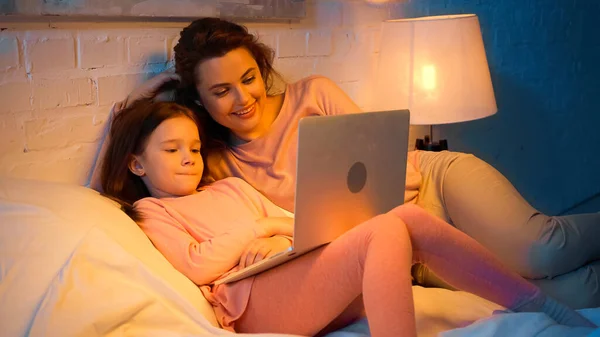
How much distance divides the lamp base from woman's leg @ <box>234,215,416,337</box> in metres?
0.95

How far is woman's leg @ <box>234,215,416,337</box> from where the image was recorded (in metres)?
1.09

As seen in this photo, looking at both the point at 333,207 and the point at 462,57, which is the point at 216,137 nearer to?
the point at 333,207

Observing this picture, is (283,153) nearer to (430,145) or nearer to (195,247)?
(195,247)

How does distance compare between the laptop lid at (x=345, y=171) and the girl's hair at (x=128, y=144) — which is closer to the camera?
the laptop lid at (x=345, y=171)

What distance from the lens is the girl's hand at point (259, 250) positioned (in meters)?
1.31

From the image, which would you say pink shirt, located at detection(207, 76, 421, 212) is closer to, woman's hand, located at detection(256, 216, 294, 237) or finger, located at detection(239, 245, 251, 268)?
woman's hand, located at detection(256, 216, 294, 237)

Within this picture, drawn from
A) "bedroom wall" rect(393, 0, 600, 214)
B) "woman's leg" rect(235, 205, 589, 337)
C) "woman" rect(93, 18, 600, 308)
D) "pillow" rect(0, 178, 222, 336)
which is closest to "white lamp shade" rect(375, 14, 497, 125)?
"woman" rect(93, 18, 600, 308)

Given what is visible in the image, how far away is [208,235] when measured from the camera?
1.40m

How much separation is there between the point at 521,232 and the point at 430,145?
68cm

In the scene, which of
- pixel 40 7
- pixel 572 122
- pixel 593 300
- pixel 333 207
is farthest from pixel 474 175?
pixel 572 122

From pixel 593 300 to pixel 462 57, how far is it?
77 cm

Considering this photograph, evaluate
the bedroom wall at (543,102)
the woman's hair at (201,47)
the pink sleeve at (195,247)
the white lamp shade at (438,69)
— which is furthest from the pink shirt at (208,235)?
the bedroom wall at (543,102)

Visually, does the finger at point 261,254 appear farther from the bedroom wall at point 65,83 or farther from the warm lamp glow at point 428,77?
the warm lamp glow at point 428,77

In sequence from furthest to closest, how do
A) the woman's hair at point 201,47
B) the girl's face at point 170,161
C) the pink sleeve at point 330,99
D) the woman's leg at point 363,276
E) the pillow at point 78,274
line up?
1. the pink sleeve at point 330,99
2. the woman's hair at point 201,47
3. the girl's face at point 170,161
4. the woman's leg at point 363,276
5. the pillow at point 78,274
